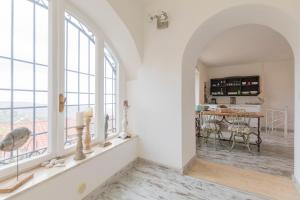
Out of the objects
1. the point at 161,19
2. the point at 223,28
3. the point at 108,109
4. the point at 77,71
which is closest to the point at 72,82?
the point at 77,71

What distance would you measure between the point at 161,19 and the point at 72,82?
66.4 inches

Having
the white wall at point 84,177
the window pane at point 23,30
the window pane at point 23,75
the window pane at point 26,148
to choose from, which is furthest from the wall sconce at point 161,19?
the window pane at point 26,148

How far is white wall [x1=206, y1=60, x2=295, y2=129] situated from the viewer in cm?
585

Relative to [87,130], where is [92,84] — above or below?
above

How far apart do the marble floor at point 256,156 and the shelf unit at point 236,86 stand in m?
2.81

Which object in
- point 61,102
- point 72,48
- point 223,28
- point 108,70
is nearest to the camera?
point 61,102

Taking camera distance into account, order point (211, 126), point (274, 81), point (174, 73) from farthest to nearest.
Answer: point (274, 81) < point (211, 126) < point (174, 73)

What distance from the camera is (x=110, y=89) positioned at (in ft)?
9.14

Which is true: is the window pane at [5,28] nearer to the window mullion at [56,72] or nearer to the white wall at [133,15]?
the window mullion at [56,72]

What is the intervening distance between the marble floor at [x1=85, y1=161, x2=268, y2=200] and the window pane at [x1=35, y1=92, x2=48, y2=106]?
3.92 ft

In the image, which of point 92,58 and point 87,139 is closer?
point 87,139

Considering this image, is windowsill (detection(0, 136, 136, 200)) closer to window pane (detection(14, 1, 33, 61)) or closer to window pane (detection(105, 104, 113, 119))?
window pane (detection(105, 104, 113, 119))

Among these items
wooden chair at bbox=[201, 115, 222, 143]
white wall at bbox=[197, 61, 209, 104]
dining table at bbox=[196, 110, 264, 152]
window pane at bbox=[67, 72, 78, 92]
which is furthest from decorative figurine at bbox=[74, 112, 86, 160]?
white wall at bbox=[197, 61, 209, 104]

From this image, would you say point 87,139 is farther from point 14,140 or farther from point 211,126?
point 211,126
